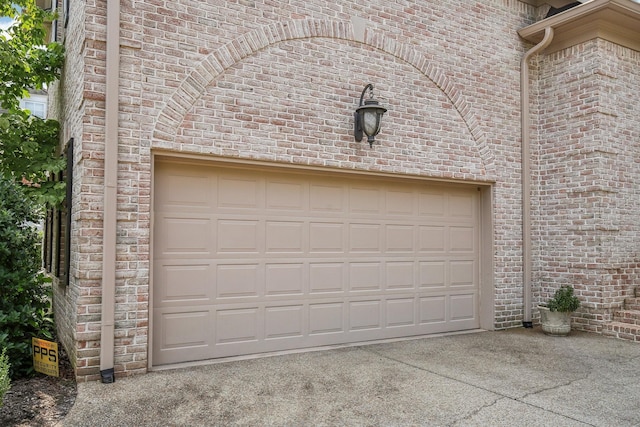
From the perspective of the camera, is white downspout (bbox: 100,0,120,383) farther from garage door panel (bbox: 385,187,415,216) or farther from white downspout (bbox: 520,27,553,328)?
white downspout (bbox: 520,27,553,328)

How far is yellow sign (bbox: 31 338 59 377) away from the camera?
4.15 metres

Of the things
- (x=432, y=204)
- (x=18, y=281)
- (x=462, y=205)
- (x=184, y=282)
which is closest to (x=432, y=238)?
(x=432, y=204)

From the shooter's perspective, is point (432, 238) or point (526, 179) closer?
point (432, 238)

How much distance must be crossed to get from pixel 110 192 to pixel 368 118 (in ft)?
8.89

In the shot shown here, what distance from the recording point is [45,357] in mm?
4195

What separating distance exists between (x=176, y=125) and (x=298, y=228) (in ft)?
5.56

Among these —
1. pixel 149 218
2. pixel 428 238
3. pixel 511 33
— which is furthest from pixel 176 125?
pixel 511 33

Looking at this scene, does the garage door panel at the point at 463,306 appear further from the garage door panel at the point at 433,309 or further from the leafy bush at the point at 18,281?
the leafy bush at the point at 18,281

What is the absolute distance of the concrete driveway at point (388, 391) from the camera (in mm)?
3340

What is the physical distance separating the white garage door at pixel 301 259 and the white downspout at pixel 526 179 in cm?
68

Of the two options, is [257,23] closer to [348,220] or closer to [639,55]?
[348,220]

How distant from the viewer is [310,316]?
17.4 ft

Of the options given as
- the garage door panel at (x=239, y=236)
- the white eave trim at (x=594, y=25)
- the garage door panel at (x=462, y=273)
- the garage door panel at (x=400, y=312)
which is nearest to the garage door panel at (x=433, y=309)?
the garage door panel at (x=400, y=312)

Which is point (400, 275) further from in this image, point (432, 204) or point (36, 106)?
point (36, 106)
